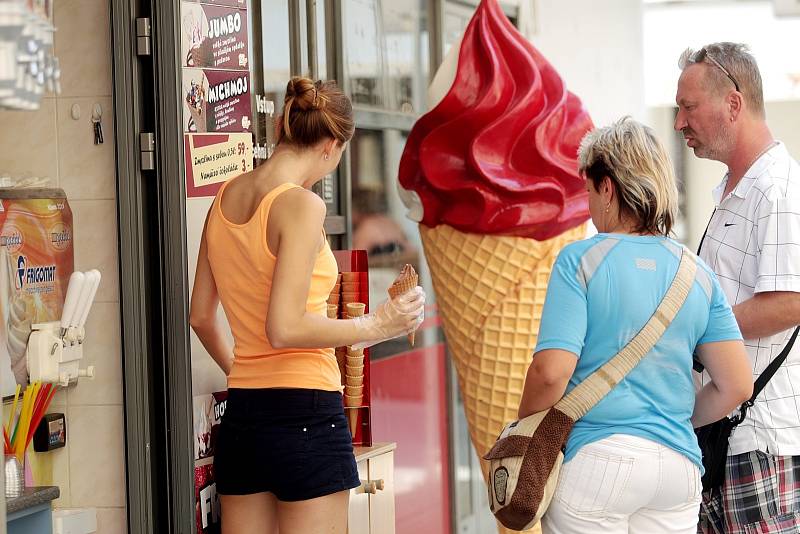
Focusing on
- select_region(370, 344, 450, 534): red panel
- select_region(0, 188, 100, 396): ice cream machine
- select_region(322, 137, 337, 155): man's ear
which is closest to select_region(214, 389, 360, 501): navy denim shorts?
select_region(322, 137, 337, 155): man's ear

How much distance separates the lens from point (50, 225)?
3.15 m

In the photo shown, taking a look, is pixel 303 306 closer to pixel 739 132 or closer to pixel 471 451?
pixel 739 132

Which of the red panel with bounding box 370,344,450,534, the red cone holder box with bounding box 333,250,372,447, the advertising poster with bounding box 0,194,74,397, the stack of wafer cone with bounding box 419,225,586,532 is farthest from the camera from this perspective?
the red panel with bounding box 370,344,450,534

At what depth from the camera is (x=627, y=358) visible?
89.5 inches

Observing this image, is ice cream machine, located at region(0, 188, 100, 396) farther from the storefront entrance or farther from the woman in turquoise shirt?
the woman in turquoise shirt

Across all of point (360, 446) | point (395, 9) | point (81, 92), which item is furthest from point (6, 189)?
point (395, 9)

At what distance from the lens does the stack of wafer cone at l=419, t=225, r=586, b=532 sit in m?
3.57

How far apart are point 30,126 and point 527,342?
1690 mm

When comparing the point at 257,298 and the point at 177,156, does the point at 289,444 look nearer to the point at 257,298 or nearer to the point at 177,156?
the point at 257,298

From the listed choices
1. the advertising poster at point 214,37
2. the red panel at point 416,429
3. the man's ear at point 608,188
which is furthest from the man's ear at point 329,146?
the red panel at point 416,429

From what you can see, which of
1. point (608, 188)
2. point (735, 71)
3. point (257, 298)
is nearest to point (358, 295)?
point (257, 298)

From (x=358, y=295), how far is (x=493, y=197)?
60 cm

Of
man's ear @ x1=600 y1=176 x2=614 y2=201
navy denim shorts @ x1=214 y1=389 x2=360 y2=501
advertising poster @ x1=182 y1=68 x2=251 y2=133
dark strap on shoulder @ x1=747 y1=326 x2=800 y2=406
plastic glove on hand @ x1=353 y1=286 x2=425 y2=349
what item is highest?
advertising poster @ x1=182 y1=68 x2=251 y2=133

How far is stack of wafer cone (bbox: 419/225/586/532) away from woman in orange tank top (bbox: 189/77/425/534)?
0.90 metres
